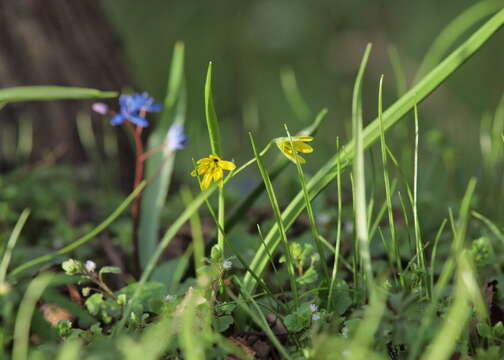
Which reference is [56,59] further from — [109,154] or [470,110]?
[470,110]

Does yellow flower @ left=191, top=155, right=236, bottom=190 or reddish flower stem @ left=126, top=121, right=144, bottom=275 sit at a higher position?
yellow flower @ left=191, top=155, right=236, bottom=190

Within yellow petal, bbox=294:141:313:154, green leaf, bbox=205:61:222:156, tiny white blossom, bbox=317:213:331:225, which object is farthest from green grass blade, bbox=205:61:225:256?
tiny white blossom, bbox=317:213:331:225

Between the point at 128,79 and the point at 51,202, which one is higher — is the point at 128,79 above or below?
above

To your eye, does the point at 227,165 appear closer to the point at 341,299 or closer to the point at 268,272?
the point at 341,299

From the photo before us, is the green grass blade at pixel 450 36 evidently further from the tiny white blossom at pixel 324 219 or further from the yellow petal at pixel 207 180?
the yellow petal at pixel 207 180

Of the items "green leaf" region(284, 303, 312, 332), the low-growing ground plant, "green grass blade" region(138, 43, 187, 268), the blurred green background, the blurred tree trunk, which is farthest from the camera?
the blurred green background

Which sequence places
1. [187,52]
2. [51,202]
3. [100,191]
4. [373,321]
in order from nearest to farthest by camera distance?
[373,321] → [51,202] → [100,191] → [187,52]

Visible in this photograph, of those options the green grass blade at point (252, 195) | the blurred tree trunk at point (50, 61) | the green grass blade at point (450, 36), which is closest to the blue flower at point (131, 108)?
the green grass blade at point (252, 195)

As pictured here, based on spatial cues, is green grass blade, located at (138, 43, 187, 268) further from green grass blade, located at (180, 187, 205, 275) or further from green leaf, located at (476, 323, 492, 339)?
green leaf, located at (476, 323, 492, 339)

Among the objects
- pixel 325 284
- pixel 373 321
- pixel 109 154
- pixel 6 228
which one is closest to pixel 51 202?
pixel 6 228
